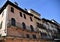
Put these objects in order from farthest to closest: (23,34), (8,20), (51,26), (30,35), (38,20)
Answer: (51,26) → (38,20) → (30,35) → (23,34) → (8,20)

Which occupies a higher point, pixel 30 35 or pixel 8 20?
pixel 8 20

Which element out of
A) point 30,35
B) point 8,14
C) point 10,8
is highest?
point 10,8

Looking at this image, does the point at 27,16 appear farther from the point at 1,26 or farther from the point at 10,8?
the point at 1,26

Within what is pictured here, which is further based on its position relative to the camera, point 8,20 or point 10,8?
point 10,8

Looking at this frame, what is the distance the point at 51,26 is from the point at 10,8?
1549 centimetres

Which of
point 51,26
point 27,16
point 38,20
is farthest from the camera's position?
point 51,26

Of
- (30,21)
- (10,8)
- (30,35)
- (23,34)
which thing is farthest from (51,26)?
(10,8)

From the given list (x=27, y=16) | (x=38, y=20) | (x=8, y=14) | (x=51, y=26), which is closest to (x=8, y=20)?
(x=8, y=14)

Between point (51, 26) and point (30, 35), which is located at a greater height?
point (51, 26)

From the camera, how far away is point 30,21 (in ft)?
76.7

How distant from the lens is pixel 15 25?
61.4 feet

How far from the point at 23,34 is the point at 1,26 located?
4.64m

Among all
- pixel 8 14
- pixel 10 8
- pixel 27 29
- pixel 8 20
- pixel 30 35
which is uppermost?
pixel 10 8

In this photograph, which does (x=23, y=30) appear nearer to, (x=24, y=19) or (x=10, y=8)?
(x=24, y=19)
